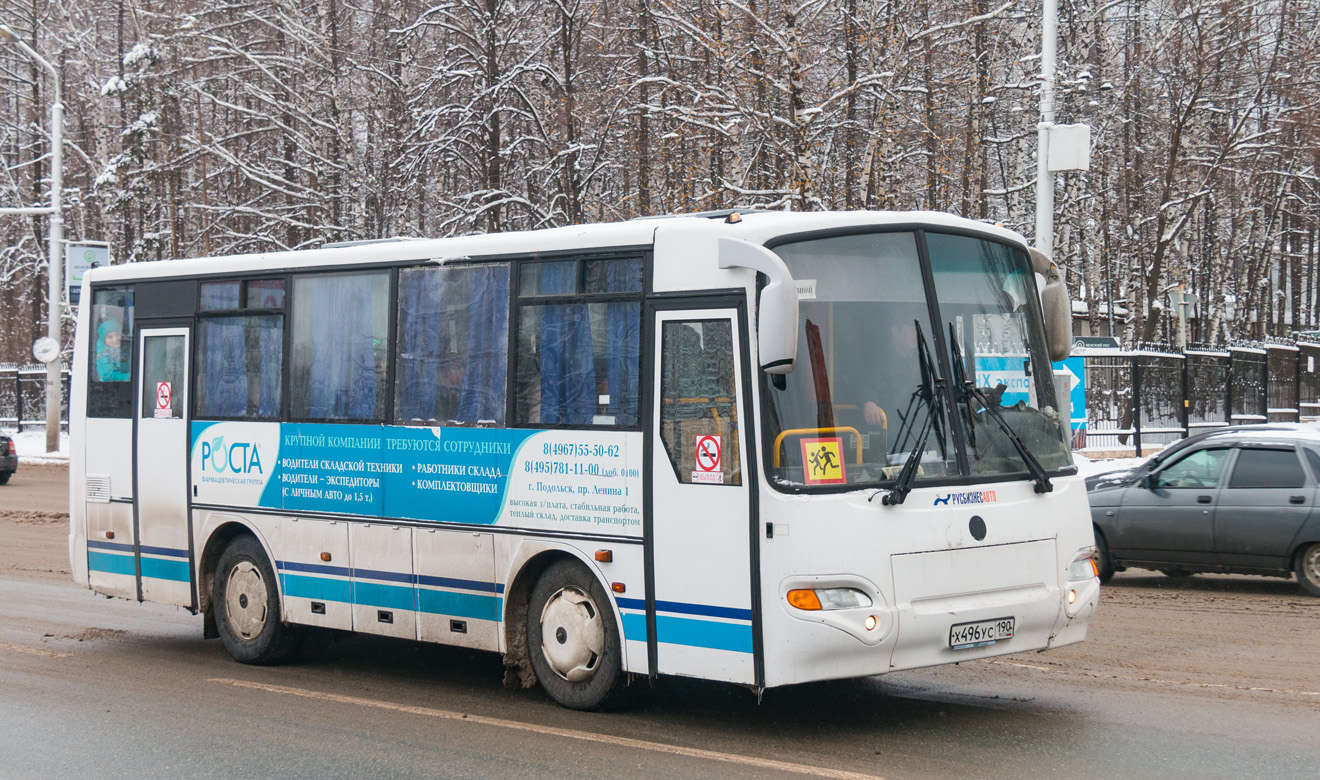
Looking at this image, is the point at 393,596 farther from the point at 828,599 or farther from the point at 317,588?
the point at 828,599

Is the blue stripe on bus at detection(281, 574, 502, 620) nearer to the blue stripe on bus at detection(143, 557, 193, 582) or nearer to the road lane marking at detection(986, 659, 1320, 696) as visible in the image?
the blue stripe on bus at detection(143, 557, 193, 582)

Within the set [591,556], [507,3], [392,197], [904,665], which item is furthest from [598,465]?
[392,197]

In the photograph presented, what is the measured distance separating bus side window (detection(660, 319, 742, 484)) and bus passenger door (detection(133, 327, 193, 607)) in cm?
466

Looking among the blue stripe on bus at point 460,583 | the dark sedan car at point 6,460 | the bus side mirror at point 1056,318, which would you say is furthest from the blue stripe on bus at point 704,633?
the dark sedan car at point 6,460

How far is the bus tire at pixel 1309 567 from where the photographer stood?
12.7 metres

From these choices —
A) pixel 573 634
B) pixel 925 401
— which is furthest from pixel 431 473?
pixel 925 401

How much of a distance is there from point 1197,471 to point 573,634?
7.84 meters

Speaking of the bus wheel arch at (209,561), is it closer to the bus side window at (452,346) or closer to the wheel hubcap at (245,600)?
the wheel hubcap at (245,600)

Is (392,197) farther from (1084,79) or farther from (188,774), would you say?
(188,774)

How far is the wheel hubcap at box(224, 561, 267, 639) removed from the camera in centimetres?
1016

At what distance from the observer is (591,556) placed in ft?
26.2

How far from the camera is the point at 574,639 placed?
816 centimetres

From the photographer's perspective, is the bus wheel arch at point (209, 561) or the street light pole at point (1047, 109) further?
the street light pole at point (1047, 109)

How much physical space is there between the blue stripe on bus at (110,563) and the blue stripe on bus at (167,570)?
0.17 meters
